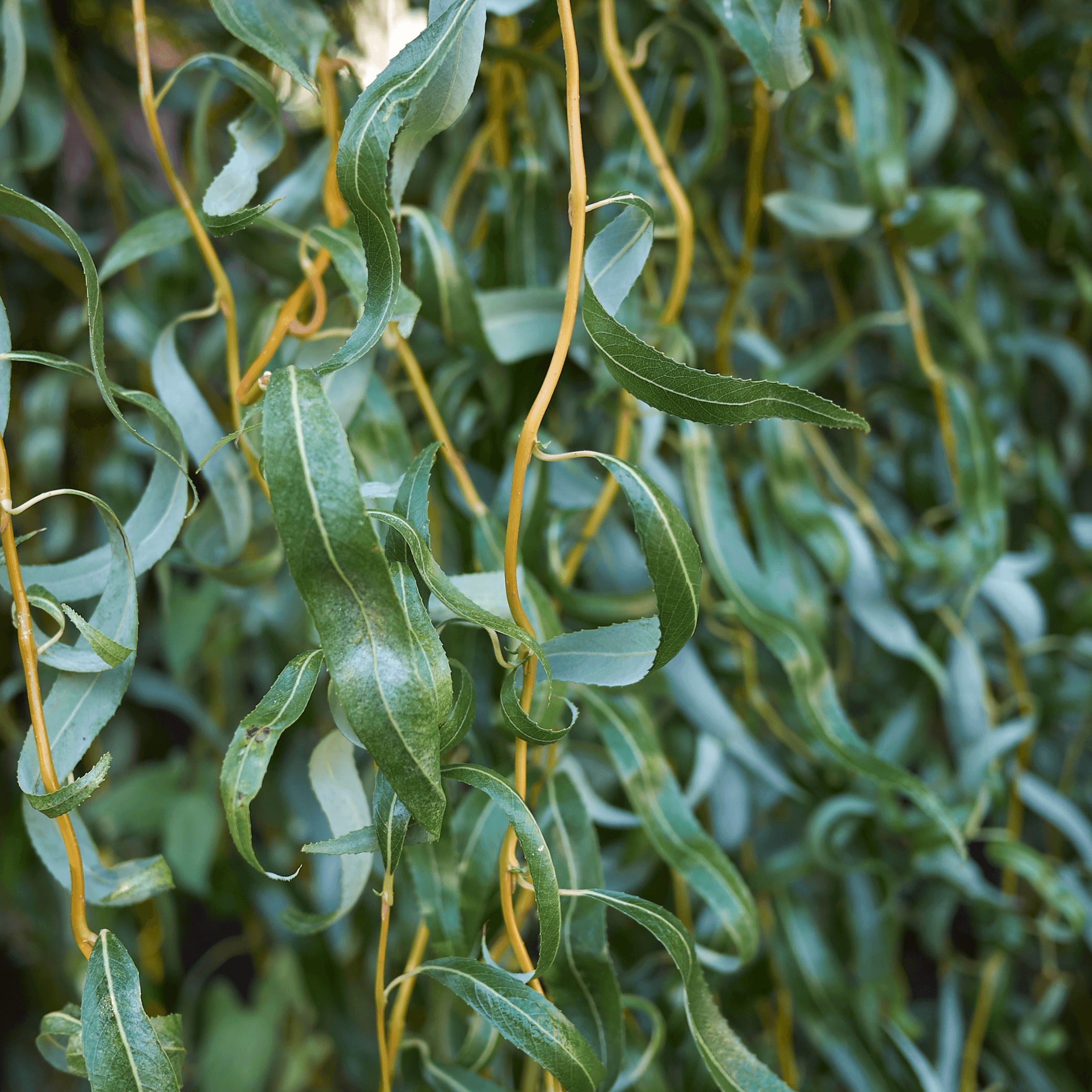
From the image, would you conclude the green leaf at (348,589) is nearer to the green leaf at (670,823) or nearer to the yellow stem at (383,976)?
the yellow stem at (383,976)

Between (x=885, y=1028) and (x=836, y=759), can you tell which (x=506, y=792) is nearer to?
(x=836, y=759)

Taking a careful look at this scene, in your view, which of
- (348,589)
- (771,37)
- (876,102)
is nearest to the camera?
(348,589)

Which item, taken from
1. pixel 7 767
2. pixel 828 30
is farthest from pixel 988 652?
pixel 7 767

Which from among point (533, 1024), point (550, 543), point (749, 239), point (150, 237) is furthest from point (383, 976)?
point (749, 239)

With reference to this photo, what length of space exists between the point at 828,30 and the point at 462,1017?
60cm

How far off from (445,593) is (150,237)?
0.82 feet

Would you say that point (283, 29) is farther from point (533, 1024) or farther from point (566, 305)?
point (533, 1024)

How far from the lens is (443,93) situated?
0.28m

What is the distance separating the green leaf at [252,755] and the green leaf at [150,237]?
0.23 metres

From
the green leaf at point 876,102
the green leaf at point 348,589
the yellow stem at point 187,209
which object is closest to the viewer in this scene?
the green leaf at point 348,589

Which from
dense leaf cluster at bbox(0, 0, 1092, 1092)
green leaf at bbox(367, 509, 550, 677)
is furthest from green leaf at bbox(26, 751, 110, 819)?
green leaf at bbox(367, 509, 550, 677)

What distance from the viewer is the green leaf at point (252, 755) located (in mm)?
236

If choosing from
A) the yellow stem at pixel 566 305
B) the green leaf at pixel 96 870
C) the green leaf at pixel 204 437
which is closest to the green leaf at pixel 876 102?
the yellow stem at pixel 566 305

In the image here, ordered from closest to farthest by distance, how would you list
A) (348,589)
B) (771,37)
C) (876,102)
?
(348,589), (771,37), (876,102)
